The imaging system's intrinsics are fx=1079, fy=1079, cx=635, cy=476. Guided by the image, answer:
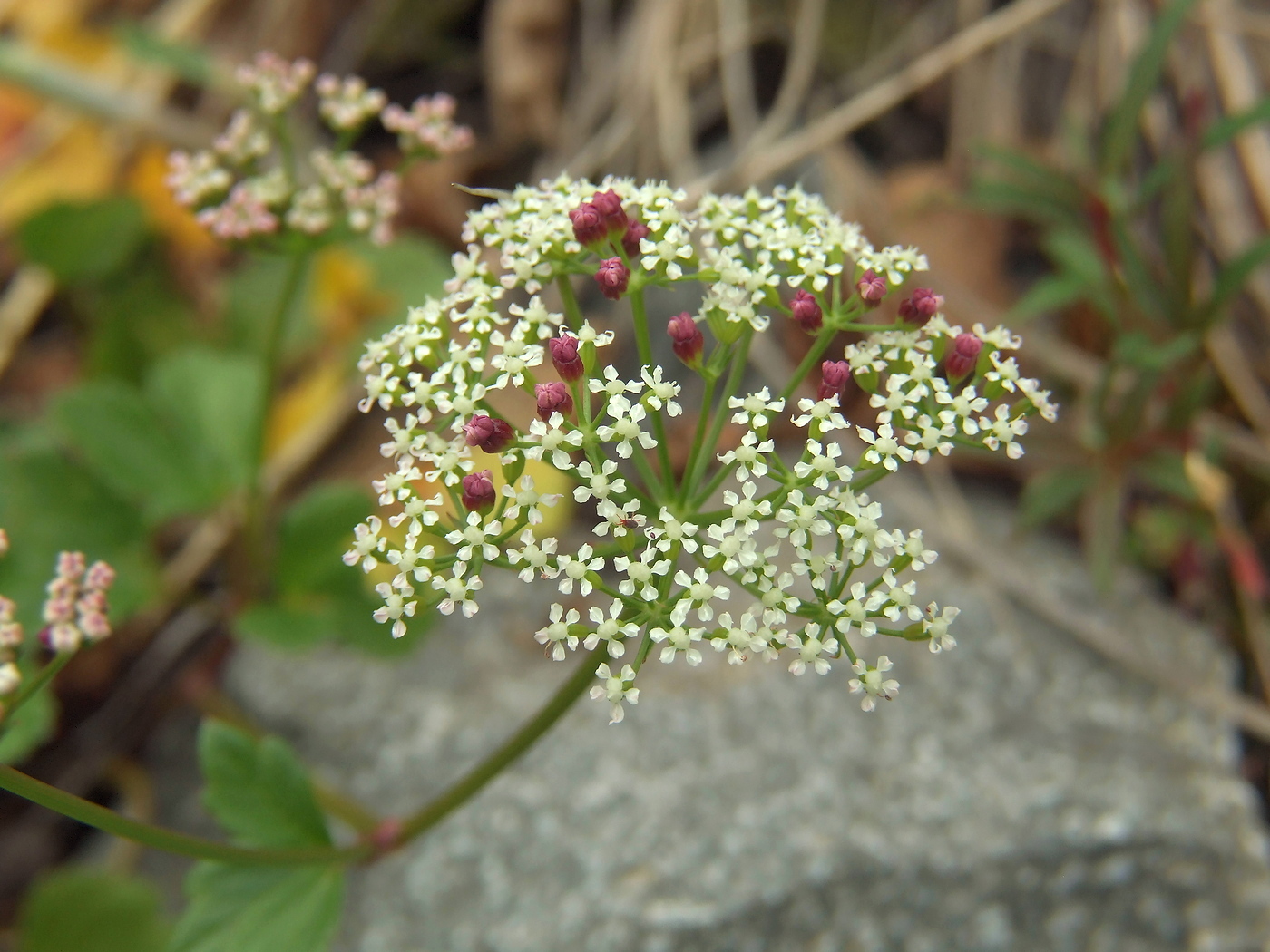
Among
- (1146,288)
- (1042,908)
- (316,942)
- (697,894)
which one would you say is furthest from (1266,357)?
(316,942)

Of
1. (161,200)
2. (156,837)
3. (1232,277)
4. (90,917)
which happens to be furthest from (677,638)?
(161,200)

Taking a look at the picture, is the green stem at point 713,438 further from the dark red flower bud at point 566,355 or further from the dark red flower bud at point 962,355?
the dark red flower bud at point 962,355

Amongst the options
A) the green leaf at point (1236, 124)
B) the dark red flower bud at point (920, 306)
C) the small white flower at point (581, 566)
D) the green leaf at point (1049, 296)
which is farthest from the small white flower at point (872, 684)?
the green leaf at point (1236, 124)

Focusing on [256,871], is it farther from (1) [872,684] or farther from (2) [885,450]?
(2) [885,450]

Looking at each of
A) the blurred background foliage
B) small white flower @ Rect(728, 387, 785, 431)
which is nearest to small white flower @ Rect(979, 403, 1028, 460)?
Result: small white flower @ Rect(728, 387, 785, 431)

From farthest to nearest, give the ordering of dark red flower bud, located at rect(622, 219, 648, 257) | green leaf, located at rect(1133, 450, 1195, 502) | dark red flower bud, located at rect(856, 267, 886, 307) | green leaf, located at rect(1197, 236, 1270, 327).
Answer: green leaf, located at rect(1133, 450, 1195, 502) < green leaf, located at rect(1197, 236, 1270, 327) < dark red flower bud, located at rect(622, 219, 648, 257) < dark red flower bud, located at rect(856, 267, 886, 307)

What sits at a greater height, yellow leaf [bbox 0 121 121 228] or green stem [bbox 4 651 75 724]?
yellow leaf [bbox 0 121 121 228]

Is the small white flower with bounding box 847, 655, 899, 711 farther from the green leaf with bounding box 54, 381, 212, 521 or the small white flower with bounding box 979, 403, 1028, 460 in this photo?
the green leaf with bounding box 54, 381, 212, 521
